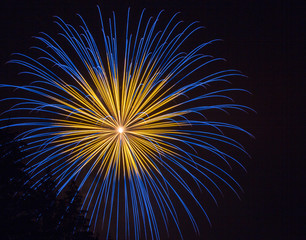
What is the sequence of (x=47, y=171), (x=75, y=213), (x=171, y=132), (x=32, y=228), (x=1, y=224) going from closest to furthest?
1. (x=1, y=224)
2. (x=32, y=228)
3. (x=171, y=132)
4. (x=47, y=171)
5. (x=75, y=213)

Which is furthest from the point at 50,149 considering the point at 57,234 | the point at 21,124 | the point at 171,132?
the point at 171,132

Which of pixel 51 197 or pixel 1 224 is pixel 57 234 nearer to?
pixel 51 197

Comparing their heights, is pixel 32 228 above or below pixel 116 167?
below

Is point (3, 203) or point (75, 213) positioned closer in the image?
point (3, 203)

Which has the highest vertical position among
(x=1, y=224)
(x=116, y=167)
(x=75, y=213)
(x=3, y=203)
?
(x=75, y=213)

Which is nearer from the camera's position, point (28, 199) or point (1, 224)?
point (1, 224)

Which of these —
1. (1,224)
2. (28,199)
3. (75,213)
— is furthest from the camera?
(75,213)

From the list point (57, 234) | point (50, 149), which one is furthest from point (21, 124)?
point (57, 234)

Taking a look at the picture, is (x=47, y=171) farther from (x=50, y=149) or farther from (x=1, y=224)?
(x=1, y=224)

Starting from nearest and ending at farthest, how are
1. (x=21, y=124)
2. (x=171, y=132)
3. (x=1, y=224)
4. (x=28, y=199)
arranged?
(x=1, y=224), (x=28, y=199), (x=21, y=124), (x=171, y=132)
